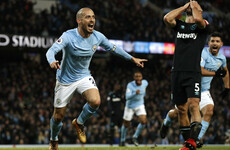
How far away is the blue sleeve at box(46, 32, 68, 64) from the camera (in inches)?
254

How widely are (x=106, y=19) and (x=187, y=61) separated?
19064mm

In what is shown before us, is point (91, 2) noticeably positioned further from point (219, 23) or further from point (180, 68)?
point (180, 68)

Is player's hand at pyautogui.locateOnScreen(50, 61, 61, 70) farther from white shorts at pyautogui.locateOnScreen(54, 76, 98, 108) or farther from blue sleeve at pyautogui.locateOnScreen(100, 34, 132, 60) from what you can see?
blue sleeve at pyautogui.locateOnScreen(100, 34, 132, 60)

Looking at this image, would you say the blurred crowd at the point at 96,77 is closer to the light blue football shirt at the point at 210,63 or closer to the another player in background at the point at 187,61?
the light blue football shirt at the point at 210,63

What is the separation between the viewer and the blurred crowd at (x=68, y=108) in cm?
1812

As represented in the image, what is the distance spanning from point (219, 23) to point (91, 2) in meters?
10.2

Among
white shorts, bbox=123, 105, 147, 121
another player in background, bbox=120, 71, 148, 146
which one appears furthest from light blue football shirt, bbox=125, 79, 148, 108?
white shorts, bbox=123, 105, 147, 121

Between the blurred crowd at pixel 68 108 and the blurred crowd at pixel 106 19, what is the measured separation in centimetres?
207

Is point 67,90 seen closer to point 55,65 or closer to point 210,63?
point 55,65

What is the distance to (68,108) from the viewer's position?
20062mm

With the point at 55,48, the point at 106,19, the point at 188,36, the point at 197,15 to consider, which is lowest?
the point at 55,48

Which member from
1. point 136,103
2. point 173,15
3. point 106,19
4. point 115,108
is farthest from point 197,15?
point 106,19

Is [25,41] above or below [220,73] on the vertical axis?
above

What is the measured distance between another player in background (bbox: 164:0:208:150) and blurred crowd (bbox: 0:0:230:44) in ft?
36.7
